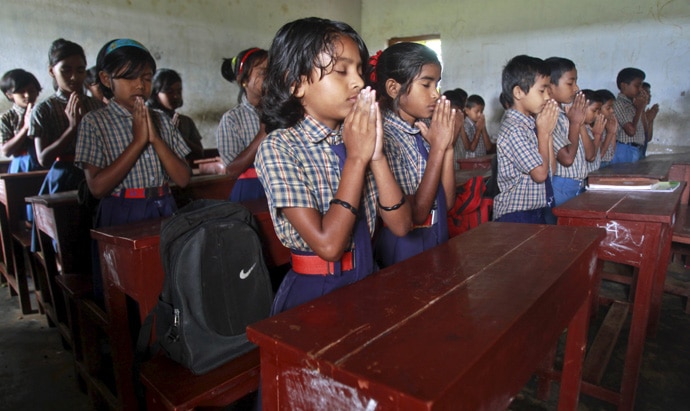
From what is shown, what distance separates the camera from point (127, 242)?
138cm

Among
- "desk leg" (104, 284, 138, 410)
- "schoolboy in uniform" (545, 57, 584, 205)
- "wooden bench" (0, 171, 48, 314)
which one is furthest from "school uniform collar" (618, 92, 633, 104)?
"wooden bench" (0, 171, 48, 314)

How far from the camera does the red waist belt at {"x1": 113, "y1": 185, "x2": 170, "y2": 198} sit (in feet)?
6.04

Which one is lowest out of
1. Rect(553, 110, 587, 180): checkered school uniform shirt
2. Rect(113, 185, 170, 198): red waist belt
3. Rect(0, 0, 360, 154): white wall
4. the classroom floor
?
the classroom floor

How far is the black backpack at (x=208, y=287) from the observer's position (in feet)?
3.94

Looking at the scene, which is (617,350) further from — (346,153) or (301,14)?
(301,14)

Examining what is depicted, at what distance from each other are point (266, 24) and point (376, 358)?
270 inches

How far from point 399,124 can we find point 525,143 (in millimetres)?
866

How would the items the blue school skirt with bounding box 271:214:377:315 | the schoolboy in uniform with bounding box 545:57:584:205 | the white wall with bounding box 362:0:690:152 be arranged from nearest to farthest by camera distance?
the blue school skirt with bounding box 271:214:377:315, the schoolboy in uniform with bounding box 545:57:584:205, the white wall with bounding box 362:0:690:152

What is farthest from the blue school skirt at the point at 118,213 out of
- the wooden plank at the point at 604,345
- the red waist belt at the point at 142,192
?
the wooden plank at the point at 604,345

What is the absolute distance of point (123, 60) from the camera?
178 centimetres

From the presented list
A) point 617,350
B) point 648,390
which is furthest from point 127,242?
point 617,350

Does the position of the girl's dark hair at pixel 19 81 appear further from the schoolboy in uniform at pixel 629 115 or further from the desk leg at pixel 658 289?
the schoolboy in uniform at pixel 629 115

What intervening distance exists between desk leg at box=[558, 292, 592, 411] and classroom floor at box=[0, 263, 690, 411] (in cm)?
55

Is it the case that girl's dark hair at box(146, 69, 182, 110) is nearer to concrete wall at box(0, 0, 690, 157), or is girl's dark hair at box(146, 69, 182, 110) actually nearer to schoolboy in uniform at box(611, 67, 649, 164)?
concrete wall at box(0, 0, 690, 157)
